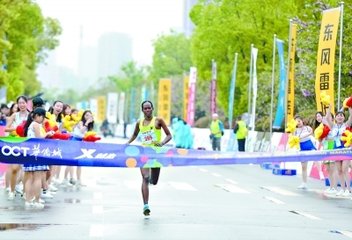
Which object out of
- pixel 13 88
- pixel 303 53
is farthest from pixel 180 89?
pixel 303 53

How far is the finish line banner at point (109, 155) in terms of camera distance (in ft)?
50.0

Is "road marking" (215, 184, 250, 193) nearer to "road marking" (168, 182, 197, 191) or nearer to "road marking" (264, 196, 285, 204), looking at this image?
"road marking" (168, 182, 197, 191)

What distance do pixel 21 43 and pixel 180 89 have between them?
123 feet

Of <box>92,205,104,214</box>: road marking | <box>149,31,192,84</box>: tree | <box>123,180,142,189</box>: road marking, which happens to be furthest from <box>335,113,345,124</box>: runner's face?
<box>149,31,192,84</box>: tree

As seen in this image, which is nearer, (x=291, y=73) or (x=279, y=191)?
(x=279, y=191)

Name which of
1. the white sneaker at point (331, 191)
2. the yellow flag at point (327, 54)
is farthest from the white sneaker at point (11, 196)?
the yellow flag at point (327, 54)

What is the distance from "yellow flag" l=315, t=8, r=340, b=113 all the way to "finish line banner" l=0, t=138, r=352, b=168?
10.9 meters

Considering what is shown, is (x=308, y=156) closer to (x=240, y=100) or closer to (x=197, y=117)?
(x=240, y=100)

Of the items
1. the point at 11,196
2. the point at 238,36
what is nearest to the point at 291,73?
the point at 11,196

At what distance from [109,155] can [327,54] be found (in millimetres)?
12398

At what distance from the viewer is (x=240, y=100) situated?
5634 centimetres

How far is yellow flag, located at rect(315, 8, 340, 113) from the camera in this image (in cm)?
2633

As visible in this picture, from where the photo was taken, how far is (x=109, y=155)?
15.5 m

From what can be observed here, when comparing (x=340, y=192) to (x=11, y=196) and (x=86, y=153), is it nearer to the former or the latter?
(x=11, y=196)
